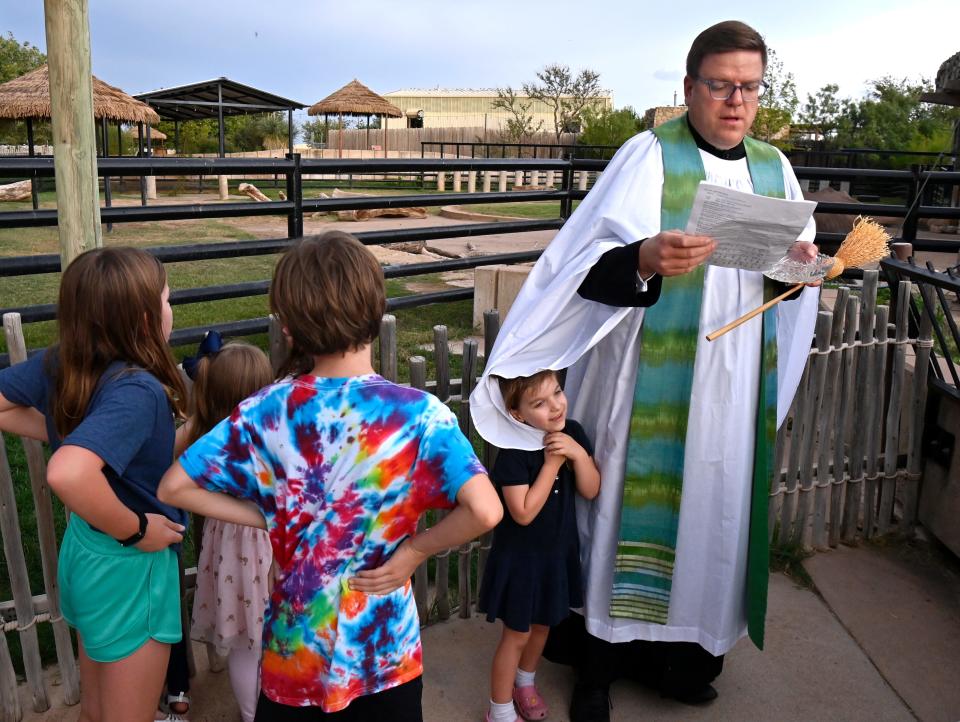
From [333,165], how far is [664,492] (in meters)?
3.67

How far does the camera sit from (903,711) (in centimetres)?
285

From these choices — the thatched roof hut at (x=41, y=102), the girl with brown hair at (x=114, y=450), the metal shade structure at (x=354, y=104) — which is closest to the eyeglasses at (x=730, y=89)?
the girl with brown hair at (x=114, y=450)

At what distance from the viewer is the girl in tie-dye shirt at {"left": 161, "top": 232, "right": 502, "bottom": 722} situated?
5.49 ft

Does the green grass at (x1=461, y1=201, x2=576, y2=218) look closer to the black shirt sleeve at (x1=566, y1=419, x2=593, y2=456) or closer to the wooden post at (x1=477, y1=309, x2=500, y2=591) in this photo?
the wooden post at (x1=477, y1=309, x2=500, y2=591)

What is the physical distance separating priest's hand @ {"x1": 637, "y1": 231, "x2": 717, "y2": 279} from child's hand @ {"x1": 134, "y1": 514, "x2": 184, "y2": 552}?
4.26 feet

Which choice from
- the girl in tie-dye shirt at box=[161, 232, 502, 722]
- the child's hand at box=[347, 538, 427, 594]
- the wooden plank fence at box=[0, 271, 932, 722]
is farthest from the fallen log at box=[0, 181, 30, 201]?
the child's hand at box=[347, 538, 427, 594]

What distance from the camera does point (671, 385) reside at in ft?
8.63

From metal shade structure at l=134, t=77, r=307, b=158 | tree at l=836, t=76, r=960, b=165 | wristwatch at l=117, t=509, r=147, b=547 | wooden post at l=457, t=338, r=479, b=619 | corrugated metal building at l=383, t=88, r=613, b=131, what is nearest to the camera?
wristwatch at l=117, t=509, r=147, b=547

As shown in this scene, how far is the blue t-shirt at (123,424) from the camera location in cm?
Result: 181

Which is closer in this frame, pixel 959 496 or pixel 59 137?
pixel 59 137

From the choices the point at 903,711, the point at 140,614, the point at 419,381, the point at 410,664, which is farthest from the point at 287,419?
the point at 903,711

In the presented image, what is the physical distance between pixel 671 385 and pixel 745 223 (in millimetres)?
568

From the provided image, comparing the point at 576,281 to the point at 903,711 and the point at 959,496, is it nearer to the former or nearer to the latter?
the point at 903,711

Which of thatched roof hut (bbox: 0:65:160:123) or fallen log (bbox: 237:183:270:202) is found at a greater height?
thatched roof hut (bbox: 0:65:160:123)
